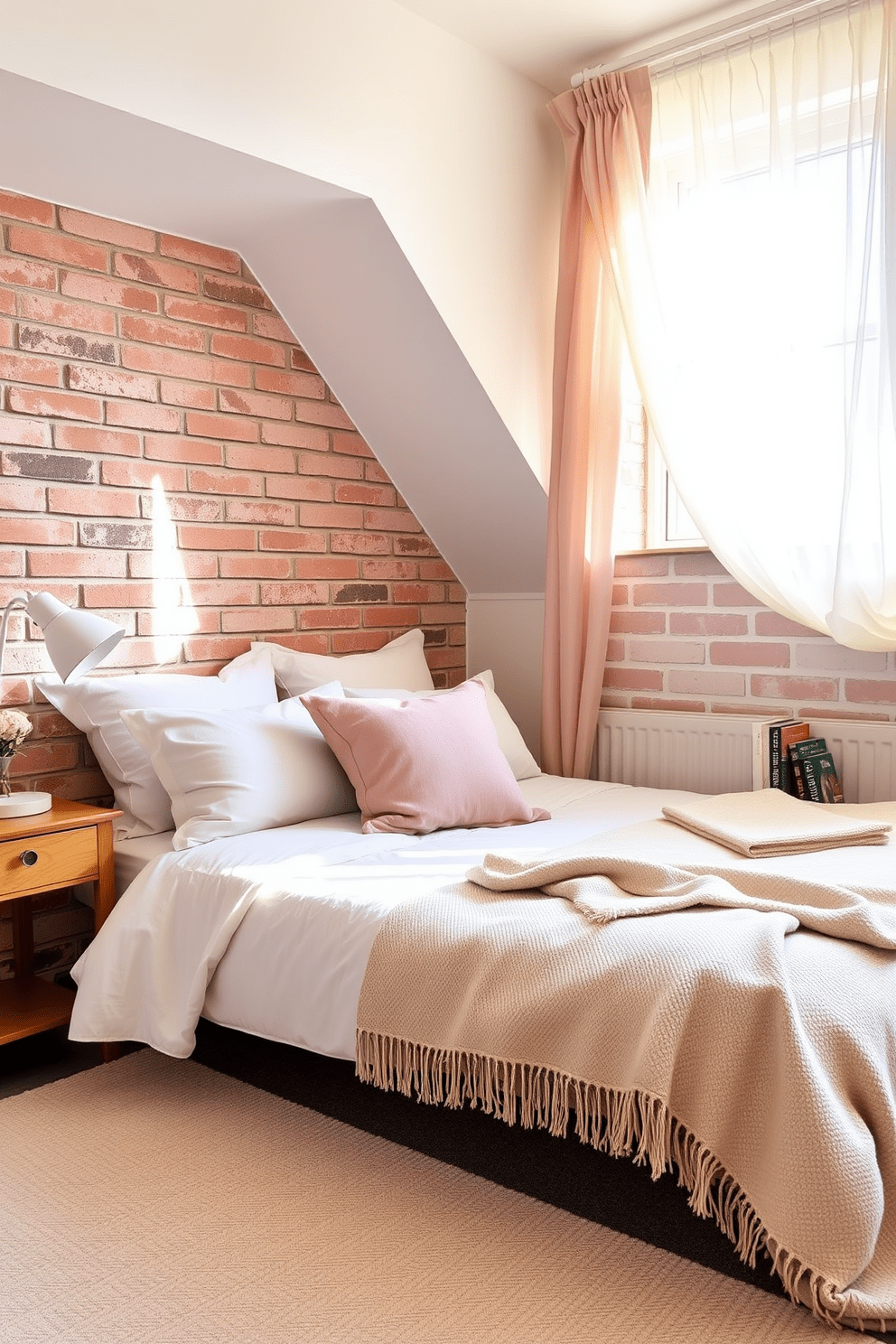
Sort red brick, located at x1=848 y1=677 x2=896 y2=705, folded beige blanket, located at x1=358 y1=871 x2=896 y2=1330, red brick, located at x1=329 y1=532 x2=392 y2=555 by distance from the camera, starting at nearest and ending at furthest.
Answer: folded beige blanket, located at x1=358 y1=871 x2=896 y2=1330
red brick, located at x1=848 y1=677 x2=896 y2=705
red brick, located at x1=329 y1=532 x2=392 y2=555

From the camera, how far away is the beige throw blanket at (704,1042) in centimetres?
145

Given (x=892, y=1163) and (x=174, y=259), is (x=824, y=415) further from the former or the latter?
(x=892, y=1163)

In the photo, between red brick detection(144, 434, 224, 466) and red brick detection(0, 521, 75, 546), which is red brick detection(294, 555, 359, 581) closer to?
red brick detection(144, 434, 224, 466)

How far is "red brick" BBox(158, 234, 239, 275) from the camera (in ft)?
9.62

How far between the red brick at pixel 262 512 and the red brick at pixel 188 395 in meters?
0.27

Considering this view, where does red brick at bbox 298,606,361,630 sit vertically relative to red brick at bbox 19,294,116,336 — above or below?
below

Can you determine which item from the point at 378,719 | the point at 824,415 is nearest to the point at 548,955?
the point at 378,719

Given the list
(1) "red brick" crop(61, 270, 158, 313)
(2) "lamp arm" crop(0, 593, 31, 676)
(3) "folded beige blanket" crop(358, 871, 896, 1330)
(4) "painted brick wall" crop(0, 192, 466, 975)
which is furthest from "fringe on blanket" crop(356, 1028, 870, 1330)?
(1) "red brick" crop(61, 270, 158, 313)

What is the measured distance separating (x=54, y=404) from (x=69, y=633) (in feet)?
2.32

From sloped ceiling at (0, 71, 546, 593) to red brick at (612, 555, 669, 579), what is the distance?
0.28m

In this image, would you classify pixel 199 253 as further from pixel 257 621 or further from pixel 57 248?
pixel 257 621

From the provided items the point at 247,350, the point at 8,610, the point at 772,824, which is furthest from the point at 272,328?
the point at 772,824

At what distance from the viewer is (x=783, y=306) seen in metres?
2.91

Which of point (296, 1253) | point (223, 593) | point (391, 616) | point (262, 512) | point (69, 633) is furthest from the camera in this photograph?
point (391, 616)
